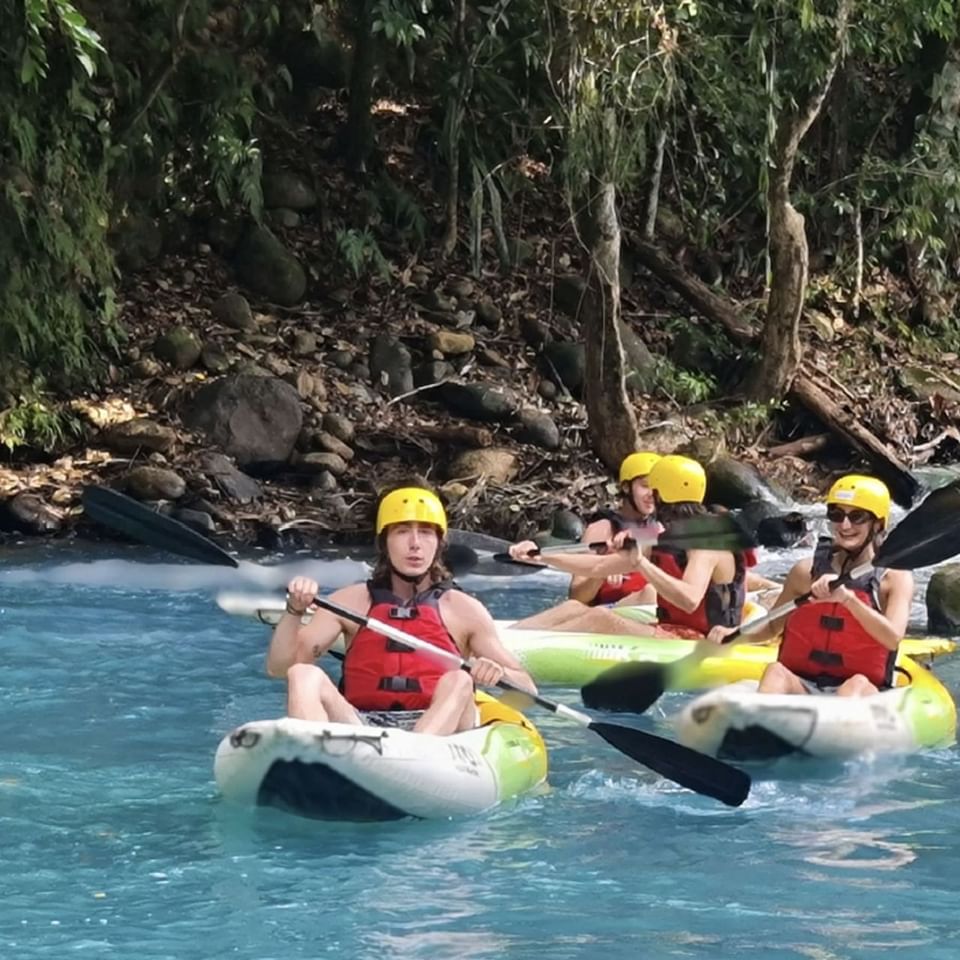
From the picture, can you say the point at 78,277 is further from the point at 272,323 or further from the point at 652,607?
the point at 652,607

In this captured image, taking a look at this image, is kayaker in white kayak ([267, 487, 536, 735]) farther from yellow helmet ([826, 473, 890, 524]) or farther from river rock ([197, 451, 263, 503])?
river rock ([197, 451, 263, 503])

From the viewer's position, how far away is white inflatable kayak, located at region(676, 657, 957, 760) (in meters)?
5.64

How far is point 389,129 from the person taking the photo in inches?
566

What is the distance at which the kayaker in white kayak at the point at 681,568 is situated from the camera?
6867 mm

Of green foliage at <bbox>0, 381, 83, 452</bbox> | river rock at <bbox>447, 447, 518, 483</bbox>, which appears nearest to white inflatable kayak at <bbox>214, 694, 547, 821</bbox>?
river rock at <bbox>447, 447, 518, 483</bbox>

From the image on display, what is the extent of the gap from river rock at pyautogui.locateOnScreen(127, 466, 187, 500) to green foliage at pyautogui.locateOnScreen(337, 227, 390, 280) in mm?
2972

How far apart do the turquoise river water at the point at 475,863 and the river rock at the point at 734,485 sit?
515 centimetres

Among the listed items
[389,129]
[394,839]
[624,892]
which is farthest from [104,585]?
[389,129]

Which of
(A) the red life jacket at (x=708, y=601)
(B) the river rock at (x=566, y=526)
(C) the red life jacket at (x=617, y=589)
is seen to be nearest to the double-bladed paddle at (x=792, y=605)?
(A) the red life jacket at (x=708, y=601)

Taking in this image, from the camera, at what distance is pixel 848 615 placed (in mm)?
5887

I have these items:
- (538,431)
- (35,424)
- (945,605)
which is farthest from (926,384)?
(35,424)

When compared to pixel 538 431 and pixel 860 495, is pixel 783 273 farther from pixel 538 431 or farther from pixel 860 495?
pixel 860 495

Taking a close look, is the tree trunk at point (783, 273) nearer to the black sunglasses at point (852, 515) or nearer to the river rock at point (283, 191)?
the river rock at point (283, 191)

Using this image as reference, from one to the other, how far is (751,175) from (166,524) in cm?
957
